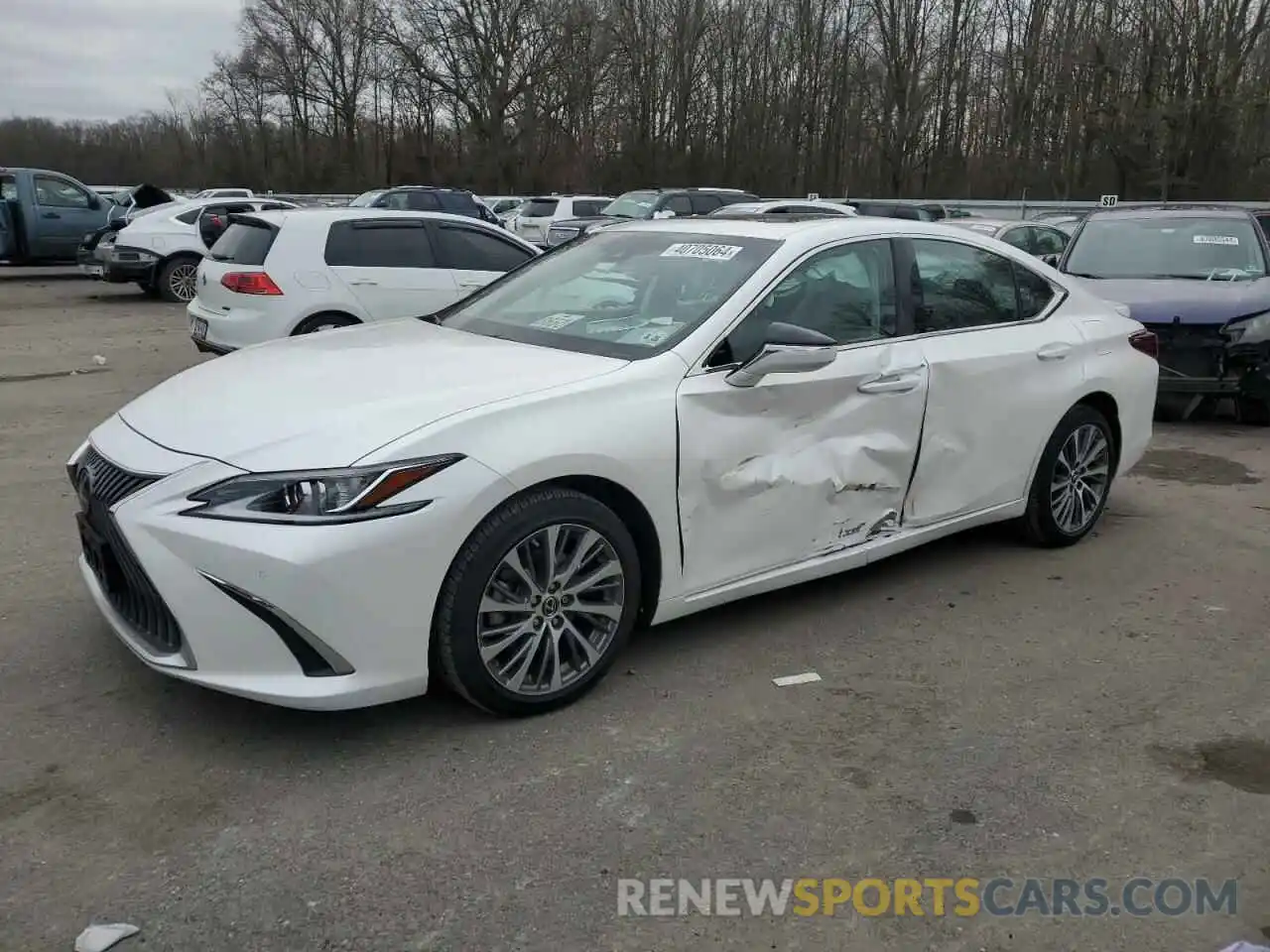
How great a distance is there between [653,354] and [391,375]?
0.93 m

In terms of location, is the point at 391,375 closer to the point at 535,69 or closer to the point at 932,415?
the point at 932,415

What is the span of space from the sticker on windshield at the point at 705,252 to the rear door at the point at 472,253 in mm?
5402

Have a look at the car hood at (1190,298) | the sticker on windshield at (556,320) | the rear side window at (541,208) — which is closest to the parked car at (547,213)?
the rear side window at (541,208)

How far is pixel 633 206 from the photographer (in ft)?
72.6

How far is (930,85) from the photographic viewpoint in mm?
43594

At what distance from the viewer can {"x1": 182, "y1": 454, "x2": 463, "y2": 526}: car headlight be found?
3.13 m

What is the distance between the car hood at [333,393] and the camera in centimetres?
329

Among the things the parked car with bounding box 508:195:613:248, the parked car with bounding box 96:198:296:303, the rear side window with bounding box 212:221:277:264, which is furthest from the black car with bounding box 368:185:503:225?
the rear side window with bounding box 212:221:277:264

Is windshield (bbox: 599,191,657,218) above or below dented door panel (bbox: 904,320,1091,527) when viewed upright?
above

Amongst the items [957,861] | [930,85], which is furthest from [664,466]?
[930,85]

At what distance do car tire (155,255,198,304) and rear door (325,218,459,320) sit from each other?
889 cm

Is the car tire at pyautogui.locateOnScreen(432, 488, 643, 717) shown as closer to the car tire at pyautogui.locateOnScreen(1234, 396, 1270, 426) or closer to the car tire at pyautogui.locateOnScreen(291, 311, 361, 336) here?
the car tire at pyautogui.locateOnScreen(291, 311, 361, 336)

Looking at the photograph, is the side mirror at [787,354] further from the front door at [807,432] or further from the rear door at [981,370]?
the rear door at [981,370]

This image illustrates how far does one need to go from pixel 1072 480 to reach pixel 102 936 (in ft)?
15.2
